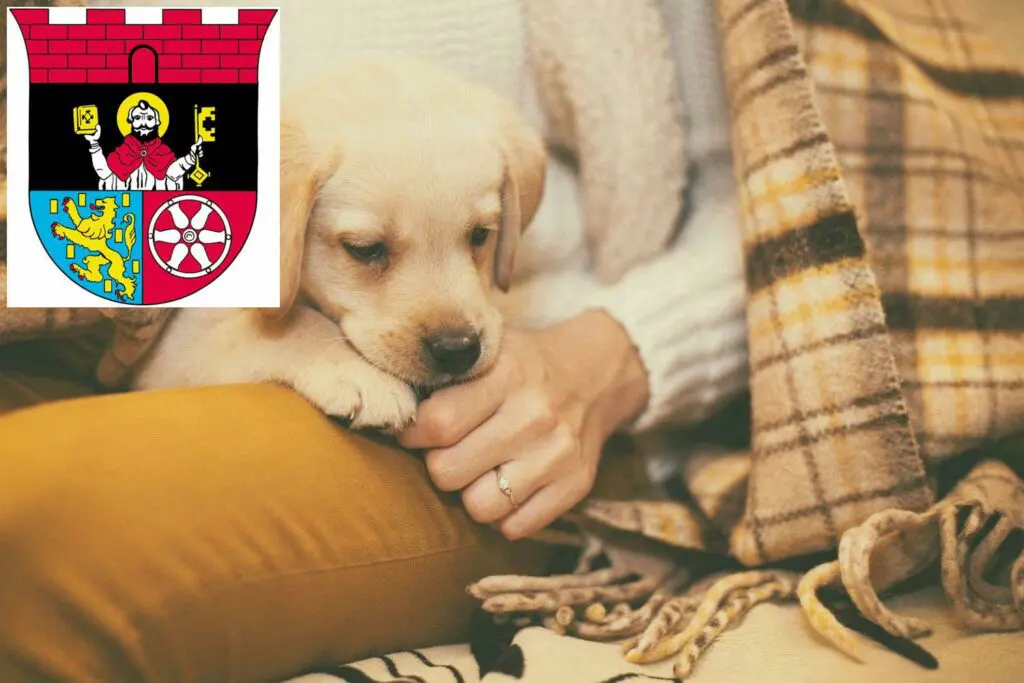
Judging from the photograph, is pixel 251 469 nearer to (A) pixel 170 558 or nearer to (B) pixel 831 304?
(A) pixel 170 558

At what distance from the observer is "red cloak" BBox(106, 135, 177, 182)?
746 mm

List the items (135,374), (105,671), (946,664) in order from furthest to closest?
(135,374)
(946,664)
(105,671)

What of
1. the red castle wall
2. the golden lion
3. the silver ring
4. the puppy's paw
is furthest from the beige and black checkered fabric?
the golden lion

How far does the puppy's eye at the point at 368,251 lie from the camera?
792 millimetres

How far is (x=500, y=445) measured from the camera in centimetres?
79

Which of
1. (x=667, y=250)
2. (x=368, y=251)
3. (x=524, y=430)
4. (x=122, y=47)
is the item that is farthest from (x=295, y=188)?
(x=667, y=250)

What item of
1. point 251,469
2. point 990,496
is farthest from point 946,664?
point 251,469

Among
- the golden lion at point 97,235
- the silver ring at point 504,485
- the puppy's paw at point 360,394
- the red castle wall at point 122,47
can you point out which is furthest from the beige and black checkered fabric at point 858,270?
the golden lion at point 97,235

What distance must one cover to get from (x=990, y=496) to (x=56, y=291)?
875 millimetres

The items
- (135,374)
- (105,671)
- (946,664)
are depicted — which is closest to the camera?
(105,671)

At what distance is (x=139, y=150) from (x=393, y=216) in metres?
0.22

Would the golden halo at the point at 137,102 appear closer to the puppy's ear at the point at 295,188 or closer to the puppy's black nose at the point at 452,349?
the puppy's ear at the point at 295,188

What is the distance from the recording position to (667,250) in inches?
38.2

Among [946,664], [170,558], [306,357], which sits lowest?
[946,664]
